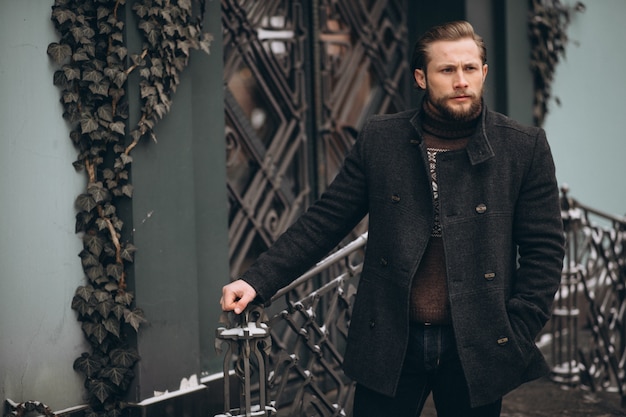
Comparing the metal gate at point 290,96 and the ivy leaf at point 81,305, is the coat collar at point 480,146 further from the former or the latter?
the metal gate at point 290,96

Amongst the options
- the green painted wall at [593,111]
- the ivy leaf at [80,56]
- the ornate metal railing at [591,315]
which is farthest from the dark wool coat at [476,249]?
the green painted wall at [593,111]

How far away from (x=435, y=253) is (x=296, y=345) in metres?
1.63

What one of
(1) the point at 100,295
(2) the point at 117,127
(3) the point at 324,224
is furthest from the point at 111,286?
(3) the point at 324,224

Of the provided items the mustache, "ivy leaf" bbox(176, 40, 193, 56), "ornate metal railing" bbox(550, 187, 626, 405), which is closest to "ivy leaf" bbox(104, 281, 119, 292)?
Answer: "ivy leaf" bbox(176, 40, 193, 56)

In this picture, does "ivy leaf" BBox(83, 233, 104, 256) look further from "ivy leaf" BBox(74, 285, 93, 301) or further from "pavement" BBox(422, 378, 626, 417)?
"pavement" BBox(422, 378, 626, 417)

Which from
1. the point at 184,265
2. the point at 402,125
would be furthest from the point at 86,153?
the point at 402,125

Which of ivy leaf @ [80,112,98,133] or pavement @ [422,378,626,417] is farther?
pavement @ [422,378,626,417]

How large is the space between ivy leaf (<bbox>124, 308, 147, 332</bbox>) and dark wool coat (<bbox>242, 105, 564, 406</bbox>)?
65.1 inches

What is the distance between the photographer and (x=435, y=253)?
3.30 m

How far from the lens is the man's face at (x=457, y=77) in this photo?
3.20 metres

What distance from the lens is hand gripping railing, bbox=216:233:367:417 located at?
349 centimetres

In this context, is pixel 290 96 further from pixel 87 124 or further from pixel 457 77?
pixel 457 77

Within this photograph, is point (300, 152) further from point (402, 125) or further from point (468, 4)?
point (402, 125)

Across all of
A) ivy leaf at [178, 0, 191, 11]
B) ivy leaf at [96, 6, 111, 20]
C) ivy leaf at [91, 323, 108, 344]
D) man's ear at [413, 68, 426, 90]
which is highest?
ivy leaf at [178, 0, 191, 11]
